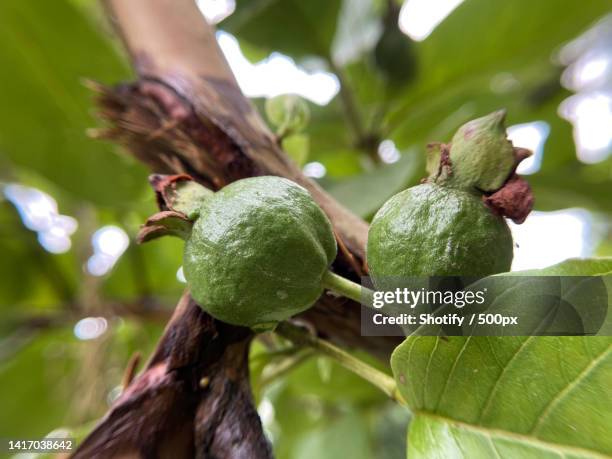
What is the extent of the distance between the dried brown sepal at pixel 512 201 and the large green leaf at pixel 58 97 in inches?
44.9

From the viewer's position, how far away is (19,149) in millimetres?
1484

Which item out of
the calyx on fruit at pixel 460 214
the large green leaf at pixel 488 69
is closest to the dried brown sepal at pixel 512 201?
the calyx on fruit at pixel 460 214

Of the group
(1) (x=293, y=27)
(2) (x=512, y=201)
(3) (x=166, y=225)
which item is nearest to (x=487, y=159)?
(2) (x=512, y=201)

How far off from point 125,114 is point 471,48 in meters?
1.04

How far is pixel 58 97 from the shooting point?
4.77 ft

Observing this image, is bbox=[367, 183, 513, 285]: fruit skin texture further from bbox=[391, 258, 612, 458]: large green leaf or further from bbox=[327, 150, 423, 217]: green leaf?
bbox=[327, 150, 423, 217]: green leaf

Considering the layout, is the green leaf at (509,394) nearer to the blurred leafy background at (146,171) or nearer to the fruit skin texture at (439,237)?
the fruit skin texture at (439,237)

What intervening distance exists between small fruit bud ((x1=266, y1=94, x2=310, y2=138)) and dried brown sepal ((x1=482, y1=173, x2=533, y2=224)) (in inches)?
12.7

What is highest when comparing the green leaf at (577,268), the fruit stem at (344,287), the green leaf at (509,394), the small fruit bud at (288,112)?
the small fruit bud at (288,112)

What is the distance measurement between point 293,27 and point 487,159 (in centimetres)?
106

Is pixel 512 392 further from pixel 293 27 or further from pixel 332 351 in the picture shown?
pixel 293 27

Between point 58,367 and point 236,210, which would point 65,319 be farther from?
point 236,210

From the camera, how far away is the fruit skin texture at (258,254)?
0.51 meters

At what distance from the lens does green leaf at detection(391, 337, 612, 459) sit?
0.48 meters
